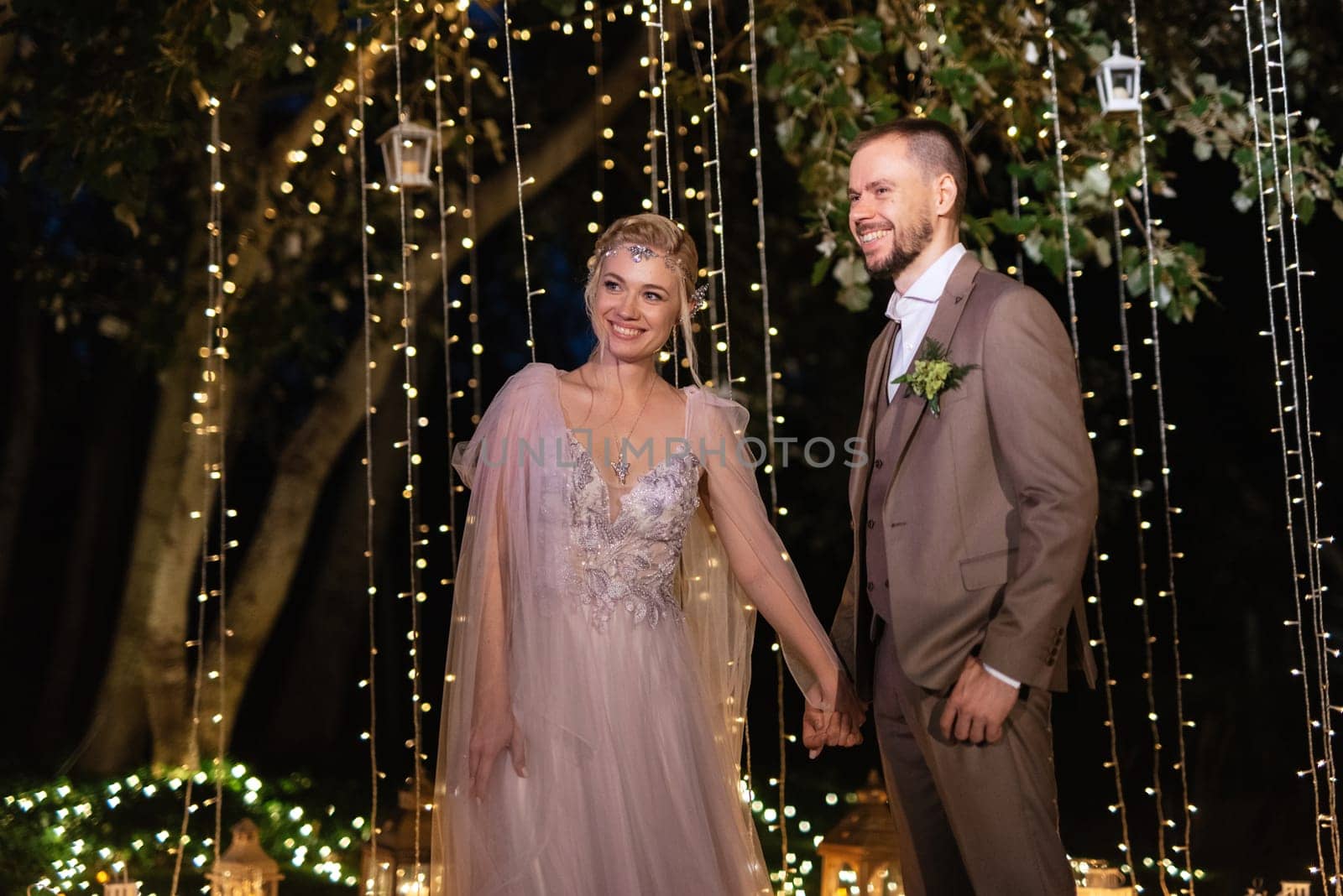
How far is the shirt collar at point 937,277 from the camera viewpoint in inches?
108

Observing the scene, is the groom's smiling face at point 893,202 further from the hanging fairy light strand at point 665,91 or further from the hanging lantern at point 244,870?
the hanging lantern at point 244,870

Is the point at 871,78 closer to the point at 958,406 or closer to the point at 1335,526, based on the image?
the point at 958,406

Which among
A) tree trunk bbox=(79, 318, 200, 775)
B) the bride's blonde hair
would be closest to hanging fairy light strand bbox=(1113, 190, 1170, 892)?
the bride's blonde hair

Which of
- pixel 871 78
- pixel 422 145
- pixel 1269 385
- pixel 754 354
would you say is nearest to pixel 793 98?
pixel 871 78

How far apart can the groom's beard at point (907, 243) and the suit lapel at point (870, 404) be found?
164 millimetres

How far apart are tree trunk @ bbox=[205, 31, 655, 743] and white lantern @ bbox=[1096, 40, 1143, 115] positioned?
248cm

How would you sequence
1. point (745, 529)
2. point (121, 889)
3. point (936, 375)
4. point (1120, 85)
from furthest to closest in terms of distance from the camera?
point (1120, 85) < point (121, 889) < point (745, 529) < point (936, 375)

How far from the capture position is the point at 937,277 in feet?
9.05

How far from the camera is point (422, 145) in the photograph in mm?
4902

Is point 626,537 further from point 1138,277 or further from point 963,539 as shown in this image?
point 1138,277

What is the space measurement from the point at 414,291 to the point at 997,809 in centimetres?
449

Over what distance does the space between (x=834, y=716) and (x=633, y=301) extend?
2.99 feet

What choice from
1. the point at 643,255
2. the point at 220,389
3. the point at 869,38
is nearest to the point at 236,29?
the point at 220,389

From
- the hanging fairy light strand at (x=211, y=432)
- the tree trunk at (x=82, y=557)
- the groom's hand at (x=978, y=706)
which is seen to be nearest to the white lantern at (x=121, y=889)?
the hanging fairy light strand at (x=211, y=432)
